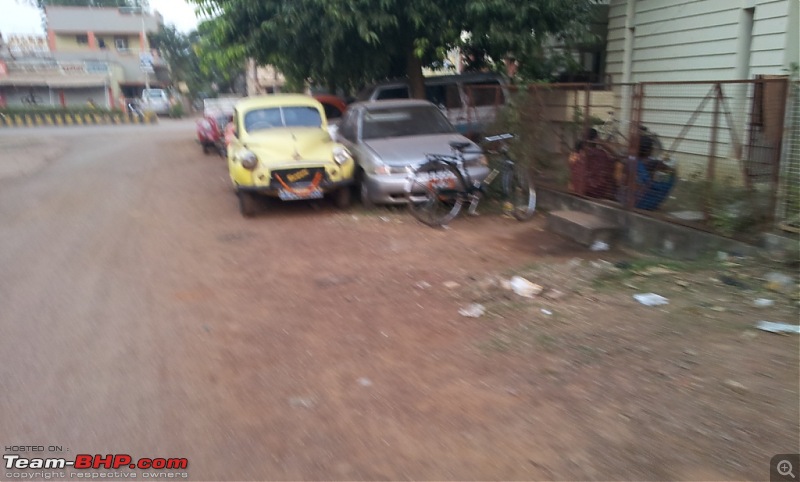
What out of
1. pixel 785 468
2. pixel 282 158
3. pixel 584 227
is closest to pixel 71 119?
pixel 282 158

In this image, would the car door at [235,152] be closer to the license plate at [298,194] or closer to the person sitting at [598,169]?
the license plate at [298,194]

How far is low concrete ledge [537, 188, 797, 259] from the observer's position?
6.46 metres

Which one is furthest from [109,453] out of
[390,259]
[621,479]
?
[390,259]

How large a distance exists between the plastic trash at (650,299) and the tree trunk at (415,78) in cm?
895

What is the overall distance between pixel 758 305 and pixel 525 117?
5.52 m

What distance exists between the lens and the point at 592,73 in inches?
610

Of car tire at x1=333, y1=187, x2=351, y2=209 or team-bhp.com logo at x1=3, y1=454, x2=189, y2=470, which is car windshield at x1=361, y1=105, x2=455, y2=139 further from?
team-bhp.com logo at x1=3, y1=454, x2=189, y2=470

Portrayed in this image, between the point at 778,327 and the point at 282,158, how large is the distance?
6603 millimetres

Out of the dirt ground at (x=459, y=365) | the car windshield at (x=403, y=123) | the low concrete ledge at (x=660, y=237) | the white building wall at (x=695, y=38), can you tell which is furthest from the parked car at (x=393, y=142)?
the white building wall at (x=695, y=38)

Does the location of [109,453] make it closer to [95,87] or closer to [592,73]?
[592,73]

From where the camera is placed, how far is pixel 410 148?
967 centimetres

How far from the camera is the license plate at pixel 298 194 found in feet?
30.5

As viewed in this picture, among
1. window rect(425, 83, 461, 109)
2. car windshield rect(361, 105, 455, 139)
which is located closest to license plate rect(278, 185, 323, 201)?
car windshield rect(361, 105, 455, 139)

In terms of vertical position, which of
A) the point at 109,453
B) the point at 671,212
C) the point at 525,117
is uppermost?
the point at 525,117
